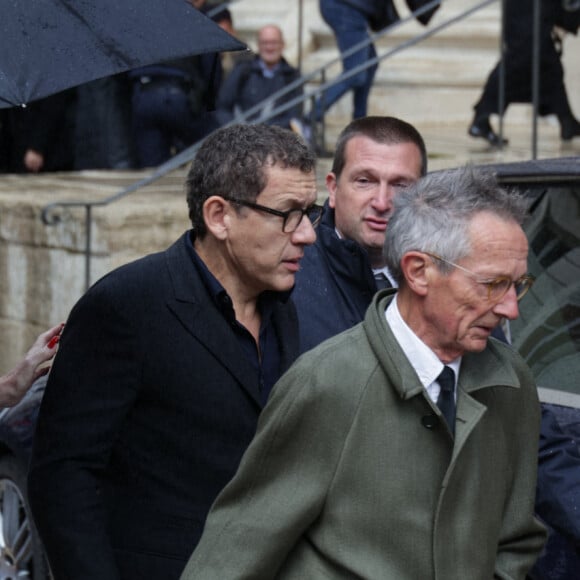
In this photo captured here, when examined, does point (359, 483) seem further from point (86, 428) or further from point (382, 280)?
point (382, 280)

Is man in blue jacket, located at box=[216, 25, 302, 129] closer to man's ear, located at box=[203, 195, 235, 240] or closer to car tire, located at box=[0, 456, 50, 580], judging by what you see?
car tire, located at box=[0, 456, 50, 580]

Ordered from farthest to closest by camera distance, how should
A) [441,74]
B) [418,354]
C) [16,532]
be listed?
[441,74]
[16,532]
[418,354]

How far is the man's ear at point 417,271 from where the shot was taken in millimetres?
3045

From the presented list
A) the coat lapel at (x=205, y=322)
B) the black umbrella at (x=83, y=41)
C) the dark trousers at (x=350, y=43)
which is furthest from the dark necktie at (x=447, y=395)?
the dark trousers at (x=350, y=43)

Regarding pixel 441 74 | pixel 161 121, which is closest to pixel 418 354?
pixel 161 121

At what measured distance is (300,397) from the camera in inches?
118

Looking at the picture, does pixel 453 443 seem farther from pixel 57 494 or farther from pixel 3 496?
pixel 3 496

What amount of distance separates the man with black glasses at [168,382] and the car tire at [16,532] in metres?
1.83

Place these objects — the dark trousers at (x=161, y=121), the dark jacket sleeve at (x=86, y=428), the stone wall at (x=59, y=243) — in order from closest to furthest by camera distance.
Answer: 1. the dark jacket sleeve at (x=86, y=428)
2. the stone wall at (x=59, y=243)
3. the dark trousers at (x=161, y=121)

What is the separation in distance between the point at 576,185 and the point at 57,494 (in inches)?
71.7

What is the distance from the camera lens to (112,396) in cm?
344

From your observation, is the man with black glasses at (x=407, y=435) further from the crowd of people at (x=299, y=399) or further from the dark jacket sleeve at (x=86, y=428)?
the dark jacket sleeve at (x=86, y=428)

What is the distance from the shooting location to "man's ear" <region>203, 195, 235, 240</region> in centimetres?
354

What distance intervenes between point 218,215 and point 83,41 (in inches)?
23.4
